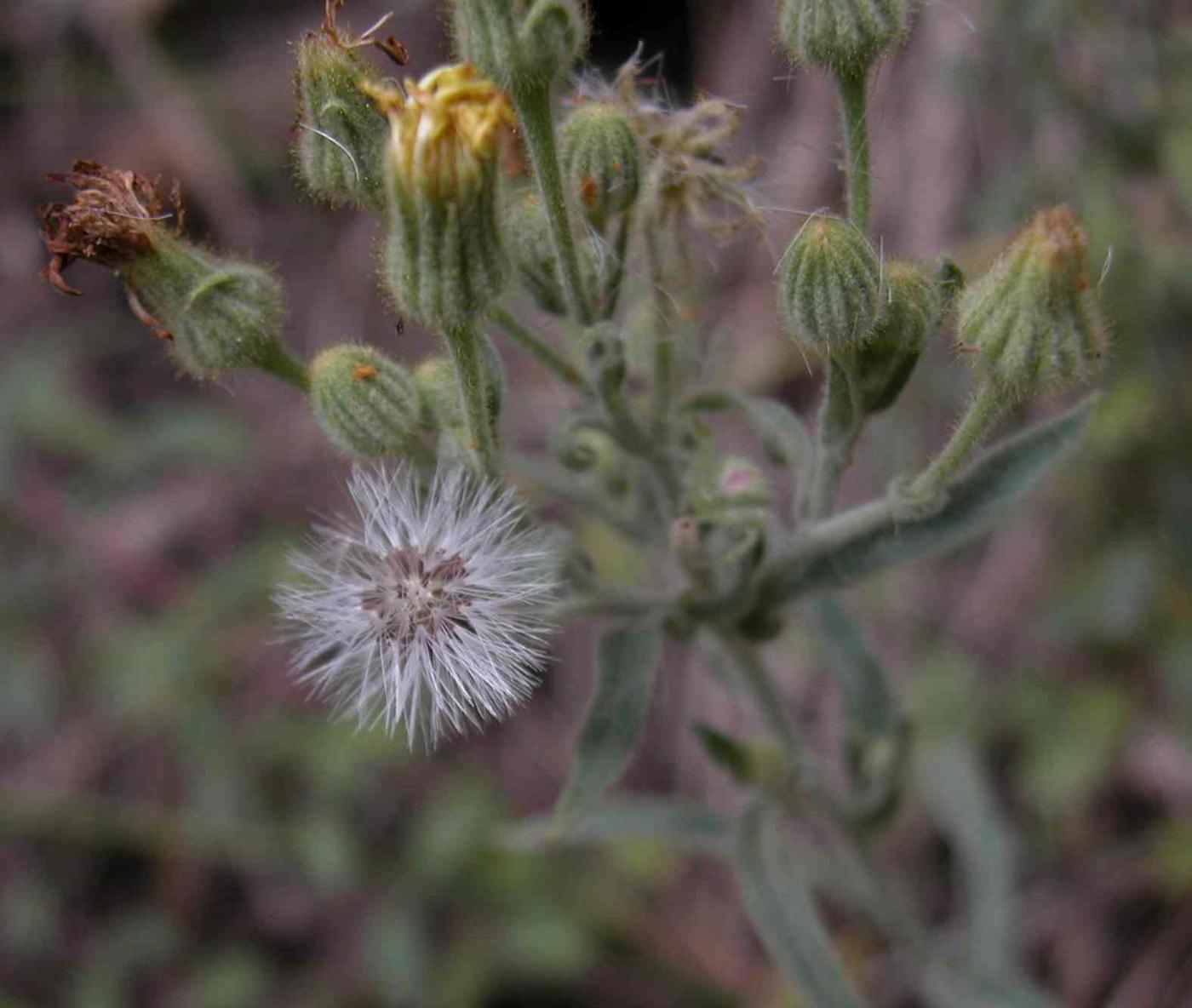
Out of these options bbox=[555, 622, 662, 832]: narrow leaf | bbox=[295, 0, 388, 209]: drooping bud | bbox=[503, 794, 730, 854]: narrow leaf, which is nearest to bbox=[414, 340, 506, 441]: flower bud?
bbox=[295, 0, 388, 209]: drooping bud

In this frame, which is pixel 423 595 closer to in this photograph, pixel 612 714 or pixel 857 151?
pixel 612 714

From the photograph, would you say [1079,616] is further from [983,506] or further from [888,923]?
[983,506]

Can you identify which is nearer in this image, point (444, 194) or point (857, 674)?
point (444, 194)

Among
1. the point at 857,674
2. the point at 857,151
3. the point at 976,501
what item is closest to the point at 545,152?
the point at 857,151

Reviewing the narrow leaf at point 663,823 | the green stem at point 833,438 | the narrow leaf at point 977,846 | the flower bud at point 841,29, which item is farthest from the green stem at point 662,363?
the narrow leaf at point 977,846

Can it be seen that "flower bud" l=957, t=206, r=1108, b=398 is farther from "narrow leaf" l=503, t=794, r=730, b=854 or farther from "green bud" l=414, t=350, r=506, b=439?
"narrow leaf" l=503, t=794, r=730, b=854

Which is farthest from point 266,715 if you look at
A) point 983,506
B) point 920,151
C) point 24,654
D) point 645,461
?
point 920,151
